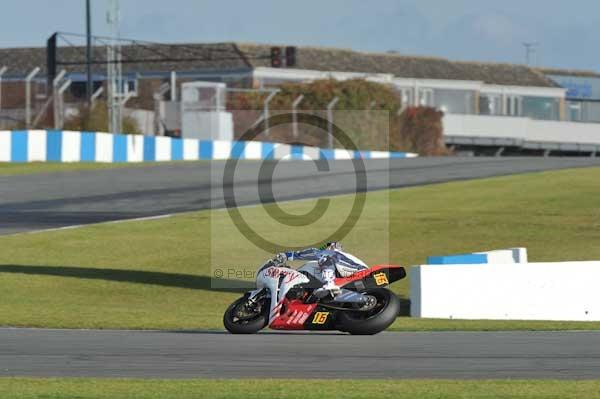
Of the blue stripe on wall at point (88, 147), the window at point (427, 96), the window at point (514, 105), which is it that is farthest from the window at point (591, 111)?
the blue stripe on wall at point (88, 147)

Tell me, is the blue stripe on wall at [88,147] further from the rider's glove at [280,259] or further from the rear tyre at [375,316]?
the rear tyre at [375,316]

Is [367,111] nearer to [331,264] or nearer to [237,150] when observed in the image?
[237,150]

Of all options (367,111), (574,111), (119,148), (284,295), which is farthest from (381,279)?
(574,111)

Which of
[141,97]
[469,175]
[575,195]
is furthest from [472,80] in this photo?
[575,195]

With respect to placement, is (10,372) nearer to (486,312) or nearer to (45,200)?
(486,312)

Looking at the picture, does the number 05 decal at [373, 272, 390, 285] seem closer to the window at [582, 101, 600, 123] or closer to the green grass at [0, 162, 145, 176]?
the green grass at [0, 162, 145, 176]

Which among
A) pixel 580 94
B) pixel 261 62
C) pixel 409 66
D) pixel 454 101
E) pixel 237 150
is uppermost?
pixel 409 66

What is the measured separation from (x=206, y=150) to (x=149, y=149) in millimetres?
3951

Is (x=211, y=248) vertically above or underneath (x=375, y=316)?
underneath

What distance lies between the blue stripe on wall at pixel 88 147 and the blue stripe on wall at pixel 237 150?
8818mm

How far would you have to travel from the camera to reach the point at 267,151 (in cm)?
5559

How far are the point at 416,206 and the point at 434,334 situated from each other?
18.1 metres

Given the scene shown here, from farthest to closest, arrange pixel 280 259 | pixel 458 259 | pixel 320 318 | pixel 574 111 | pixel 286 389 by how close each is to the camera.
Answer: pixel 574 111 < pixel 458 259 < pixel 280 259 < pixel 320 318 < pixel 286 389

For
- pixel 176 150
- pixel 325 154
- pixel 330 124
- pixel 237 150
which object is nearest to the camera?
pixel 176 150
